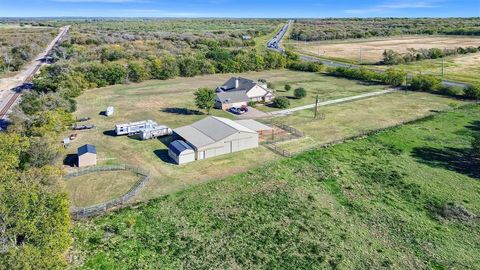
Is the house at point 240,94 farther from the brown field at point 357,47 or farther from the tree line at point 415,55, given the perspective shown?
the brown field at point 357,47

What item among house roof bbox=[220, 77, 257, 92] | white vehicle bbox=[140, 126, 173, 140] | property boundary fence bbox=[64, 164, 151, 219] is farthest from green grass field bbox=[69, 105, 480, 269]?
house roof bbox=[220, 77, 257, 92]

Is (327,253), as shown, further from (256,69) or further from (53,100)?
(256,69)

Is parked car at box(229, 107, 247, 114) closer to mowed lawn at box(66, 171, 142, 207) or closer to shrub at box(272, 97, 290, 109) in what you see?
shrub at box(272, 97, 290, 109)

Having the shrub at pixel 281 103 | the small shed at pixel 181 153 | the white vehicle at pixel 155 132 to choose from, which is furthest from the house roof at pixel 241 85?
the small shed at pixel 181 153

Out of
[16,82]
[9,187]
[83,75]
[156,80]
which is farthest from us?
[156,80]

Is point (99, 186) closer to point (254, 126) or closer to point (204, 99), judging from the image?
point (254, 126)

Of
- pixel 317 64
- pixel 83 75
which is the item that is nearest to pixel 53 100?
pixel 83 75

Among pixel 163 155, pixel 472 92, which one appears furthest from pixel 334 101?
pixel 163 155

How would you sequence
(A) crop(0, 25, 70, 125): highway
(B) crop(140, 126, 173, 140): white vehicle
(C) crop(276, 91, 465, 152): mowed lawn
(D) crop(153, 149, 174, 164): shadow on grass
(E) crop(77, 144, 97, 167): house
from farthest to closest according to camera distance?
(A) crop(0, 25, 70, 125): highway < (C) crop(276, 91, 465, 152): mowed lawn < (B) crop(140, 126, 173, 140): white vehicle < (D) crop(153, 149, 174, 164): shadow on grass < (E) crop(77, 144, 97, 167): house
